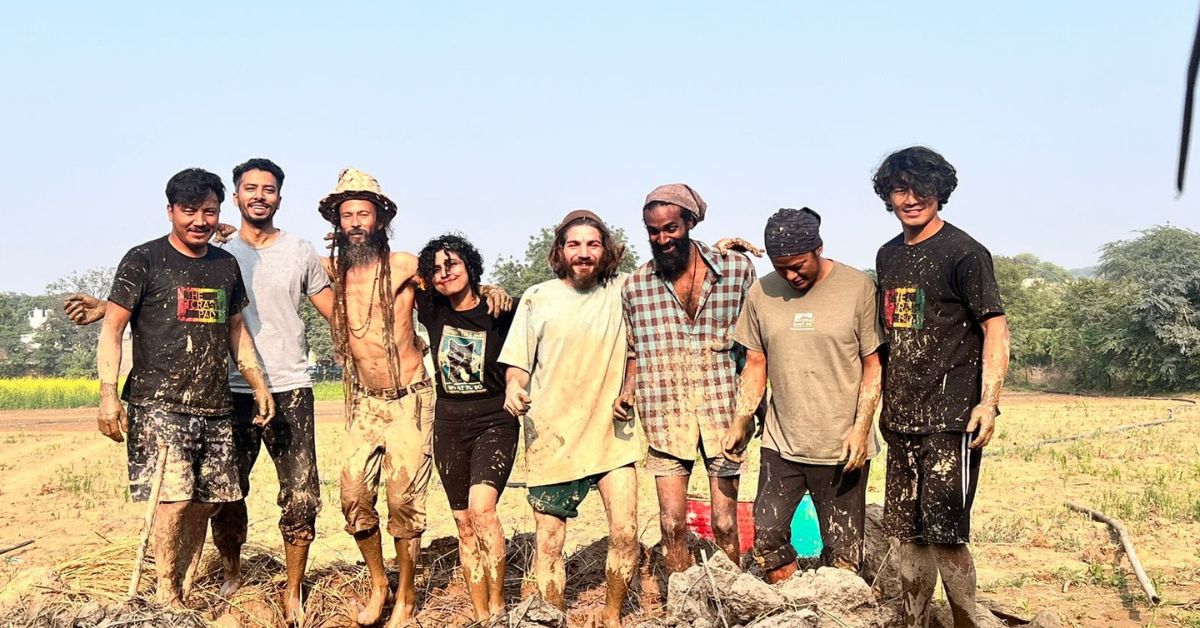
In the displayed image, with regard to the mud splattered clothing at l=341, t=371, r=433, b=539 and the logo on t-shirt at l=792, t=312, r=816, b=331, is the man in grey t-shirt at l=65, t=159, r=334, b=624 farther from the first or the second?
the logo on t-shirt at l=792, t=312, r=816, b=331

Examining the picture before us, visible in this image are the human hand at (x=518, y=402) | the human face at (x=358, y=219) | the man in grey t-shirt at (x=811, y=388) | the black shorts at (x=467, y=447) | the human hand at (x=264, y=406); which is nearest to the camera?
the man in grey t-shirt at (x=811, y=388)

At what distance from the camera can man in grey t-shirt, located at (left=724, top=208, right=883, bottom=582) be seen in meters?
4.17

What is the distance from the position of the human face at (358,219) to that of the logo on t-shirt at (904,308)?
2672mm

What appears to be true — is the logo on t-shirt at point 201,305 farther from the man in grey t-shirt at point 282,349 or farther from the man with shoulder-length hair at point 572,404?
the man with shoulder-length hair at point 572,404

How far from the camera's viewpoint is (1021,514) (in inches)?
348

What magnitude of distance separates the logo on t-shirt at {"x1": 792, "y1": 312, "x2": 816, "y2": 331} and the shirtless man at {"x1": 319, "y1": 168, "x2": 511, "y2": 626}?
1521mm

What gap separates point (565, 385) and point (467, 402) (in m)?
0.57

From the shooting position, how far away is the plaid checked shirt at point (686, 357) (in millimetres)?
4602

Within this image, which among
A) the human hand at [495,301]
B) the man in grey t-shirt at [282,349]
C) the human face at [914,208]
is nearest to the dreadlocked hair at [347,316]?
the man in grey t-shirt at [282,349]

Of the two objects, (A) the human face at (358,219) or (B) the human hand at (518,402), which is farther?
(A) the human face at (358,219)

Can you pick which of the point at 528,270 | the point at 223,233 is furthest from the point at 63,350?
the point at 223,233

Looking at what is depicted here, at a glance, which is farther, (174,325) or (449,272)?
(449,272)

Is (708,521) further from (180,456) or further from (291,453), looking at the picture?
(180,456)

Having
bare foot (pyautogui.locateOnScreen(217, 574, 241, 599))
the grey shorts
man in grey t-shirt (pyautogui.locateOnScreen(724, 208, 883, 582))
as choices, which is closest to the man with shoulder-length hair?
the grey shorts
